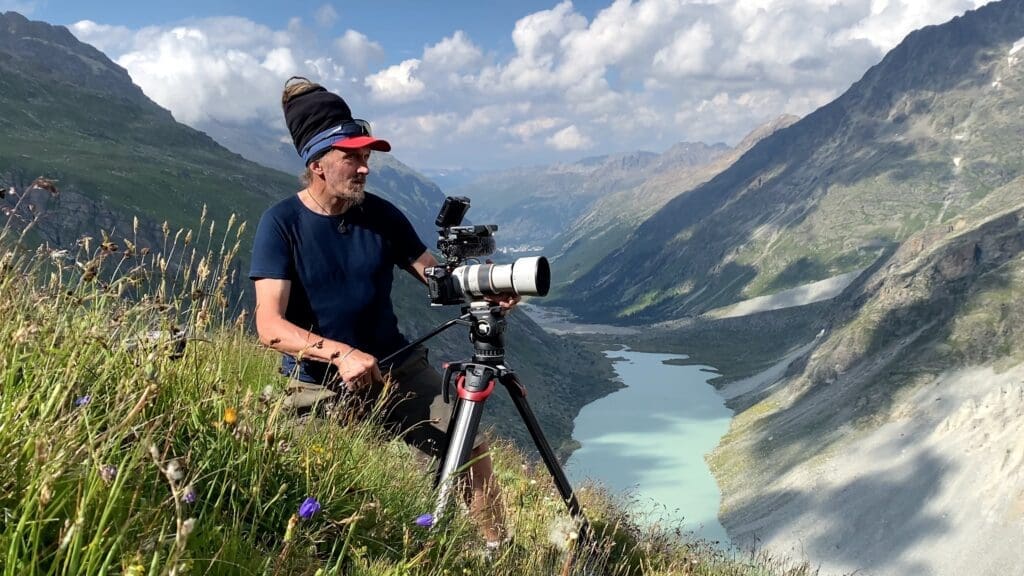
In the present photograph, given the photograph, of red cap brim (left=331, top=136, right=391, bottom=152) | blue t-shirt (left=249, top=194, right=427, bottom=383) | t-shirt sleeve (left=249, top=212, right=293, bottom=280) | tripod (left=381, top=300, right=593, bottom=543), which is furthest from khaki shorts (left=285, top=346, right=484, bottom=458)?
red cap brim (left=331, top=136, right=391, bottom=152)

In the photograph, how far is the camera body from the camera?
379 centimetres

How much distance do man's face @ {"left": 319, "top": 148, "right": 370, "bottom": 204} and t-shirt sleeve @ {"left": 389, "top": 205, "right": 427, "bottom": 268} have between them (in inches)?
17.1

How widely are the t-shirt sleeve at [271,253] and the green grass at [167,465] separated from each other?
17.3 inches

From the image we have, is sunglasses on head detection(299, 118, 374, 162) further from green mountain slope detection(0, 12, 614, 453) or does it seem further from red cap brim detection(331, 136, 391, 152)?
green mountain slope detection(0, 12, 614, 453)

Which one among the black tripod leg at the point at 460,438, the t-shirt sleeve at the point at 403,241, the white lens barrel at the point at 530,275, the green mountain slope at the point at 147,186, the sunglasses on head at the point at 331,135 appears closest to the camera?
the black tripod leg at the point at 460,438

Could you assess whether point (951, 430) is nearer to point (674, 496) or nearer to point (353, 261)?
point (674, 496)

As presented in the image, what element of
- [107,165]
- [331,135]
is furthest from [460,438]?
[107,165]

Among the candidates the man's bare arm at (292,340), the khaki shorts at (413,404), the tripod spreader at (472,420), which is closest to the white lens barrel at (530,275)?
the tripod spreader at (472,420)

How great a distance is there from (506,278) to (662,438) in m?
151

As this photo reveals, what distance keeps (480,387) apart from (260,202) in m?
168

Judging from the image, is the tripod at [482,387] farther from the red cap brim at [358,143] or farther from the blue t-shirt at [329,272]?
the red cap brim at [358,143]

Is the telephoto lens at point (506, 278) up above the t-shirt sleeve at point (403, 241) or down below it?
below

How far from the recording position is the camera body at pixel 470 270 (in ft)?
12.4

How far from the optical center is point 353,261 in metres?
4.43
